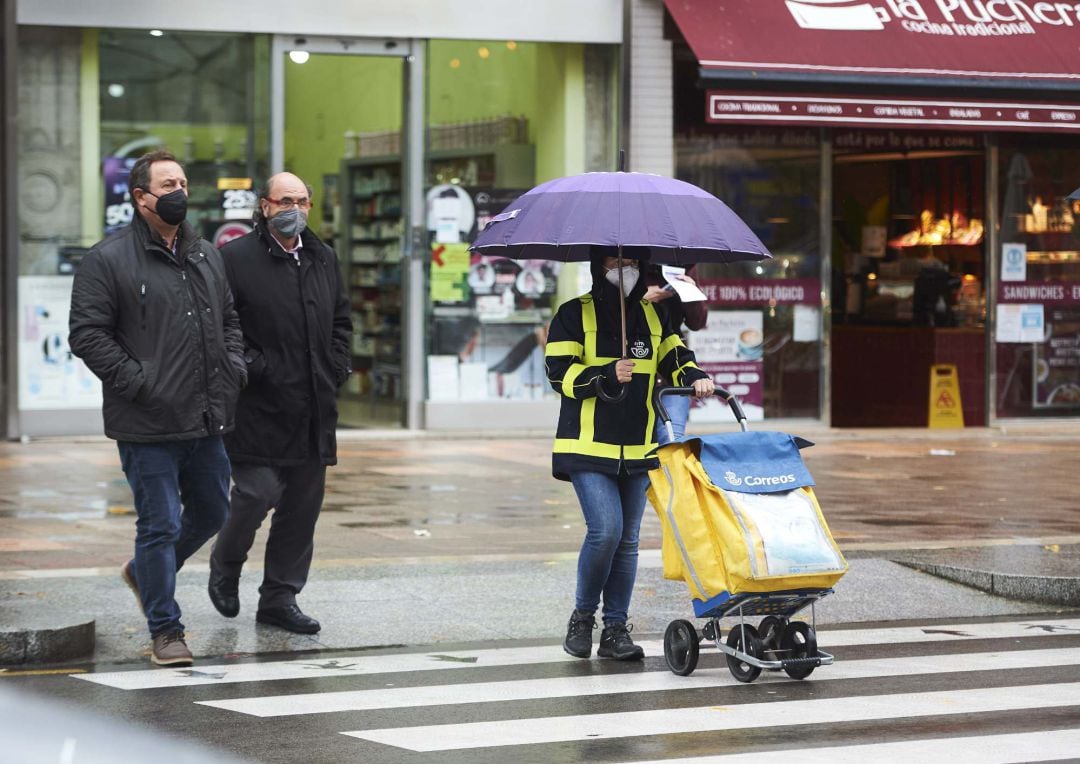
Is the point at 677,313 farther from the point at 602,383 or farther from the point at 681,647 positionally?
the point at 681,647

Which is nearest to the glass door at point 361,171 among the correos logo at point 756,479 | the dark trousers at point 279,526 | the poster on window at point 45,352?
the poster on window at point 45,352

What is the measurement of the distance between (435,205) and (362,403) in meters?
2.15

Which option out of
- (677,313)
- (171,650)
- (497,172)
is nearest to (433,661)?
(171,650)

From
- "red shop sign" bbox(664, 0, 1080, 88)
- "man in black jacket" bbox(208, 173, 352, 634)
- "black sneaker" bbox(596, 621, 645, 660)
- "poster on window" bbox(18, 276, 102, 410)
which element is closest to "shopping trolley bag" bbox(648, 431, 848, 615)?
"black sneaker" bbox(596, 621, 645, 660)

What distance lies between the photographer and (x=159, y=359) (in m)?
7.51

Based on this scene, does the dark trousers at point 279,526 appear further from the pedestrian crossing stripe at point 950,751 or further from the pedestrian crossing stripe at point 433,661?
the pedestrian crossing stripe at point 950,751

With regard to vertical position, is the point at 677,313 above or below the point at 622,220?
below

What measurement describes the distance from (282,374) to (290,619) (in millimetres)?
1088

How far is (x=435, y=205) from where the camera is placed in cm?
1769

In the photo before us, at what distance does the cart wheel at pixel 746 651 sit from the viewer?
7.29 m

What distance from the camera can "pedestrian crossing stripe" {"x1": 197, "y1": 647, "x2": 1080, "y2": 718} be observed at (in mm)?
6852

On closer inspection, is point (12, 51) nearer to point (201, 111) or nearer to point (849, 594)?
point (201, 111)

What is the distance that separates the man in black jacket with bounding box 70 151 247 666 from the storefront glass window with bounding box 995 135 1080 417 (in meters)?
13.3

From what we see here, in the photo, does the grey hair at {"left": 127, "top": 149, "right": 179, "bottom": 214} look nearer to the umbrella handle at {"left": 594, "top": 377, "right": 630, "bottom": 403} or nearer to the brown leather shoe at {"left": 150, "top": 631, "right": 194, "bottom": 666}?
the brown leather shoe at {"left": 150, "top": 631, "right": 194, "bottom": 666}
